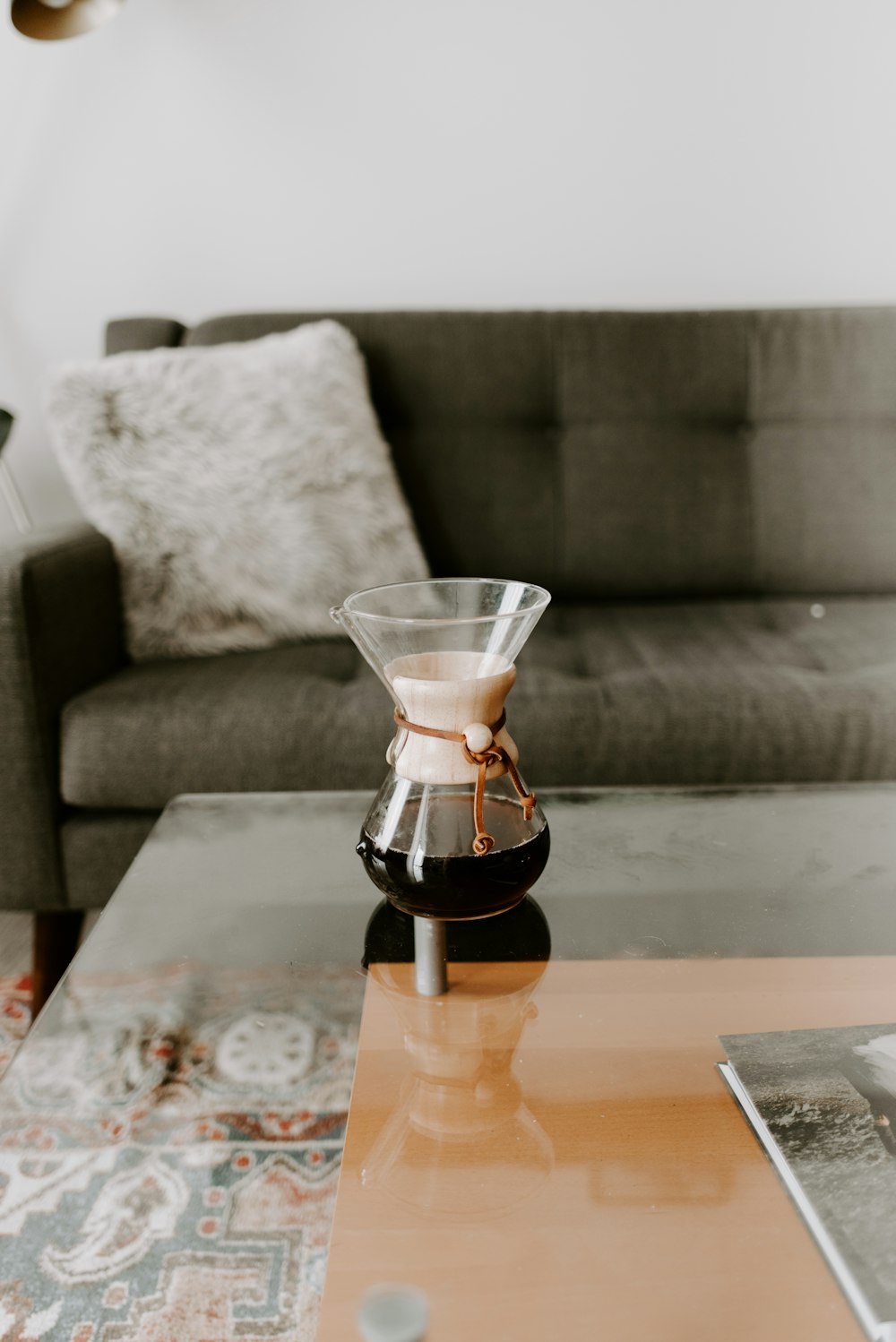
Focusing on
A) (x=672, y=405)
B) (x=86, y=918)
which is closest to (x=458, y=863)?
(x=86, y=918)

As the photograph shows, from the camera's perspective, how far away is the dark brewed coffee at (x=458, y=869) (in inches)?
23.0

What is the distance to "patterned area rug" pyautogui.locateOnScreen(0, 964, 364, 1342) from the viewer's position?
50 centimetres

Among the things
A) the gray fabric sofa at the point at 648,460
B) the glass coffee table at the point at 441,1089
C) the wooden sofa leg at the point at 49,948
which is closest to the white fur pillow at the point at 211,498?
the gray fabric sofa at the point at 648,460

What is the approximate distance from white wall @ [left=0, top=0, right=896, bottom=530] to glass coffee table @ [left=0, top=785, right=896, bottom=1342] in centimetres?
138

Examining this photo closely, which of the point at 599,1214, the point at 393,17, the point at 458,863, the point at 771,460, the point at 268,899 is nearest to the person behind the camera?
the point at 599,1214

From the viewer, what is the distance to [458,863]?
581mm

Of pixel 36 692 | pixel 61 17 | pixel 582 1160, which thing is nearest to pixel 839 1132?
pixel 582 1160

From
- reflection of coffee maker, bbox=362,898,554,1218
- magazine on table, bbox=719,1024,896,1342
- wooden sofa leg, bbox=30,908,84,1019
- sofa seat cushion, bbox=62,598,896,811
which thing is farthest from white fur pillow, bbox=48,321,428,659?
magazine on table, bbox=719,1024,896,1342

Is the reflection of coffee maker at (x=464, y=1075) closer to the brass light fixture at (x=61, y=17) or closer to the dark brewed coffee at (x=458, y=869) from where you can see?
the dark brewed coffee at (x=458, y=869)

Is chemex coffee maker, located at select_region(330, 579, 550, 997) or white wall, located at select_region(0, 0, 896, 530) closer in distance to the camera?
chemex coffee maker, located at select_region(330, 579, 550, 997)

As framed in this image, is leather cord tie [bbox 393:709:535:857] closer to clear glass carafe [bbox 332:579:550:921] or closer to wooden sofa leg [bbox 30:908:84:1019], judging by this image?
clear glass carafe [bbox 332:579:550:921]

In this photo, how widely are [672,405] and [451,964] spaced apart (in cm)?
121

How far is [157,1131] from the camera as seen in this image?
20.6 inches

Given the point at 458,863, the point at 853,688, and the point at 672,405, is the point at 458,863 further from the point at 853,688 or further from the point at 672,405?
the point at 672,405
